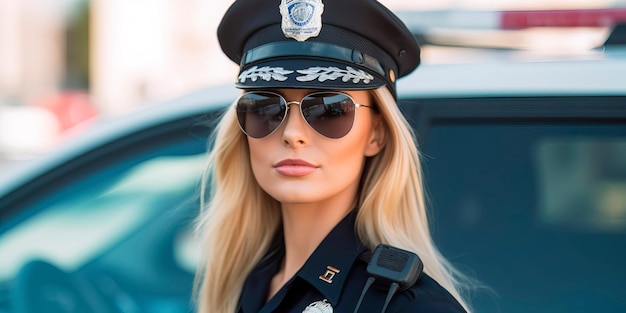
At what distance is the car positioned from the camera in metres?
2.00

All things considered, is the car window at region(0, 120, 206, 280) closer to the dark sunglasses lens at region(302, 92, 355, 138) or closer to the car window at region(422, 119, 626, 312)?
the car window at region(422, 119, 626, 312)

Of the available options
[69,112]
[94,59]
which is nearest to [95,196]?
[69,112]

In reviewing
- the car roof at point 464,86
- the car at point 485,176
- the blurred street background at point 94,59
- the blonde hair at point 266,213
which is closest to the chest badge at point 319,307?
the blonde hair at point 266,213

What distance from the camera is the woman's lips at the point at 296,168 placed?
147 centimetres

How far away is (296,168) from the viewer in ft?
4.82

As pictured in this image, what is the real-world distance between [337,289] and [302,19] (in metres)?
0.44

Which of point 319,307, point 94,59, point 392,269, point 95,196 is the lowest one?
point 94,59

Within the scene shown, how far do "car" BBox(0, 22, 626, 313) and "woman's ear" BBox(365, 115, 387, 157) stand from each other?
1.64 feet

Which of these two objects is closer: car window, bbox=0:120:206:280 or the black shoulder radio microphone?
the black shoulder radio microphone

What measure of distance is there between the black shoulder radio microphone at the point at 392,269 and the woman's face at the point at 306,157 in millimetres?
160

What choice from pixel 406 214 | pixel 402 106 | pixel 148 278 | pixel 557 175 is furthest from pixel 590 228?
pixel 148 278

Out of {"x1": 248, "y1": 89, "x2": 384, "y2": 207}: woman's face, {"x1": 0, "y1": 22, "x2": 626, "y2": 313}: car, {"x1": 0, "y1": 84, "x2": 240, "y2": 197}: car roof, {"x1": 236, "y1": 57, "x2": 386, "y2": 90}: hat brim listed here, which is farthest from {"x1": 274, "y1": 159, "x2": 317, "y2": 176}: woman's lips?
{"x1": 0, "y1": 84, "x2": 240, "y2": 197}: car roof

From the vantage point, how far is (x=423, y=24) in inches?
108

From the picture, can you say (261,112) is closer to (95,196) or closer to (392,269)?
(392,269)
